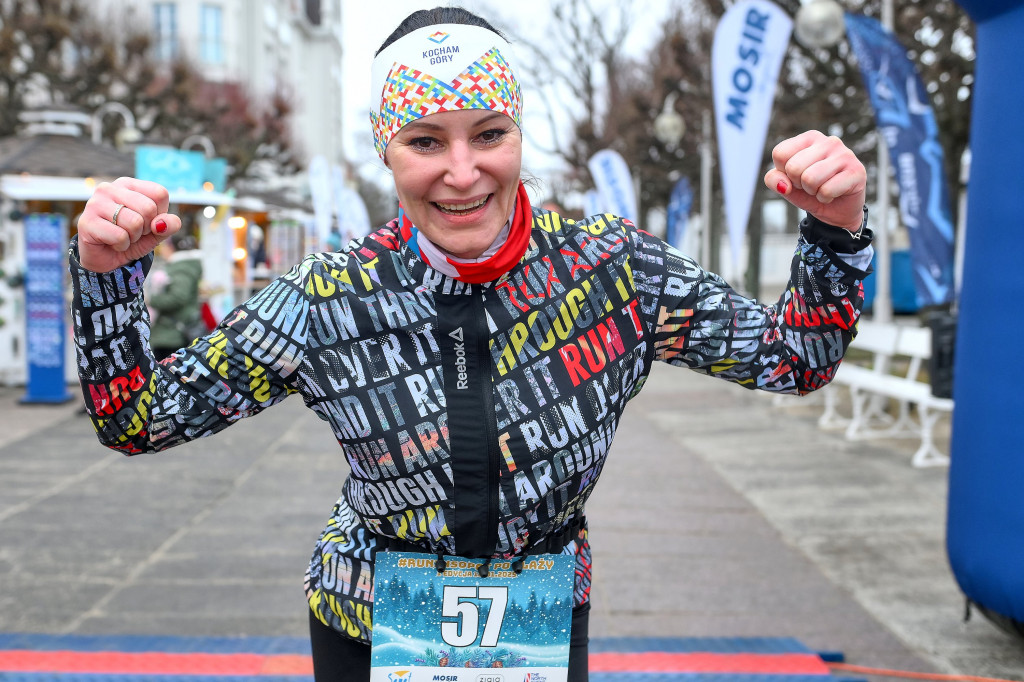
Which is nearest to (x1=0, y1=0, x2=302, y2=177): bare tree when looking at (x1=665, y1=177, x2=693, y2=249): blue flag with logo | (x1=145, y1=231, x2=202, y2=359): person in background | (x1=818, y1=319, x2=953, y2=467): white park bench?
(x1=145, y1=231, x2=202, y2=359): person in background

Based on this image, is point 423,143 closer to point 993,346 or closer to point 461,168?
point 461,168

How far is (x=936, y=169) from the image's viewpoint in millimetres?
7762

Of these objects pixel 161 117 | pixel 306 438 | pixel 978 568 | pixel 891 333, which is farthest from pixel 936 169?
pixel 161 117

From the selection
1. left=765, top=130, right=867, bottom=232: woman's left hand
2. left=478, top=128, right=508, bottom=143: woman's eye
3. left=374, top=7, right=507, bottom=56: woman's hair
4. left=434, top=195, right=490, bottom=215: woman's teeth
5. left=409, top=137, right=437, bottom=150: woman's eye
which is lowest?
left=434, top=195, right=490, bottom=215: woman's teeth

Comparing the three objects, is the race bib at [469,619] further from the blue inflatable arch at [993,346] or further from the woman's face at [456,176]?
the blue inflatable arch at [993,346]

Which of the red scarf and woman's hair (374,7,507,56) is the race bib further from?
woman's hair (374,7,507,56)

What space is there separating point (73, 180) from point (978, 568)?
32.6 ft

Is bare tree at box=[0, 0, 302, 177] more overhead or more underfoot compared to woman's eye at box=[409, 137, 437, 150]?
more overhead

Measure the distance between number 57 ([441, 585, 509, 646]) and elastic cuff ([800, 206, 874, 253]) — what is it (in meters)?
0.78

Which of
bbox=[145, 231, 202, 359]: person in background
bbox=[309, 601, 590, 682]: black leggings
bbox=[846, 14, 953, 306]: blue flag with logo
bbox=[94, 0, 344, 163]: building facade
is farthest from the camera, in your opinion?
bbox=[94, 0, 344, 163]: building facade

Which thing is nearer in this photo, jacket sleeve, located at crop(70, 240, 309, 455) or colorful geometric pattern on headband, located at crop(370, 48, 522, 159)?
jacket sleeve, located at crop(70, 240, 309, 455)

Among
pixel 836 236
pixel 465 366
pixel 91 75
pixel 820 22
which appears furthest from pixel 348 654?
pixel 91 75

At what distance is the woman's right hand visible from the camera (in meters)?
1.38

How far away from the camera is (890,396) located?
832 cm
